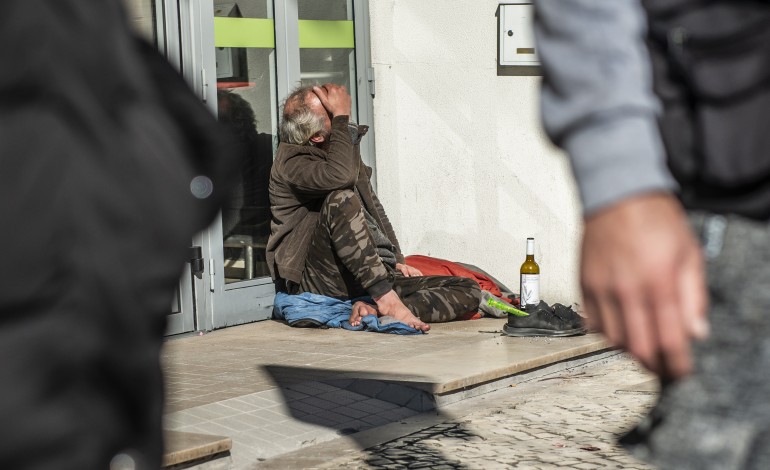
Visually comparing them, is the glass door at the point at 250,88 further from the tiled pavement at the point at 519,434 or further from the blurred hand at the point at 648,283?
the blurred hand at the point at 648,283

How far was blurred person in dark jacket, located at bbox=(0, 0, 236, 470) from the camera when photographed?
115 cm

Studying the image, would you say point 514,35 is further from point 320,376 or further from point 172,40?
point 320,376

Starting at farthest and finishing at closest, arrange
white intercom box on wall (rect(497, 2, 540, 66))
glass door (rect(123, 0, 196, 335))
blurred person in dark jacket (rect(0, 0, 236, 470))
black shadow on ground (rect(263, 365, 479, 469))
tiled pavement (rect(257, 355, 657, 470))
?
white intercom box on wall (rect(497, 2, 540, 66)) < glass door (rect(123, 0, 196, 335)) < black shadow on ground (rect(263, 365, 479, 469)) < tiled pavement (rect(257, 355, 657, 470)) < blurred person in dark jacket (rect(0, 0, 236, 470))

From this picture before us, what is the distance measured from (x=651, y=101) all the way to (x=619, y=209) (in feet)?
0.51

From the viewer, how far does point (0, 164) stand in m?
1.15

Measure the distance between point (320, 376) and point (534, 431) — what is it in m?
1.12

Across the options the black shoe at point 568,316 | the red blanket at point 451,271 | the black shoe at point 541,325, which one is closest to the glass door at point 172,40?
the red blanket at point 451,271

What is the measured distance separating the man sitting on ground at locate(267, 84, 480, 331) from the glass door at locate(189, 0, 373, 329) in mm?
195

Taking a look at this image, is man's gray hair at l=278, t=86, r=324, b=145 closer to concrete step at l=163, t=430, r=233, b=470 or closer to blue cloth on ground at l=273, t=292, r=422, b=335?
blue cloth on ground at l=273, t=292, r=422, b=335

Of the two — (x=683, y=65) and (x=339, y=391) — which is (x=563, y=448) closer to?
(x=339, y=391)

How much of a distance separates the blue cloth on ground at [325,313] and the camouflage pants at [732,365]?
227 inches

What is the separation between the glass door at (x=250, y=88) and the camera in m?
7.44

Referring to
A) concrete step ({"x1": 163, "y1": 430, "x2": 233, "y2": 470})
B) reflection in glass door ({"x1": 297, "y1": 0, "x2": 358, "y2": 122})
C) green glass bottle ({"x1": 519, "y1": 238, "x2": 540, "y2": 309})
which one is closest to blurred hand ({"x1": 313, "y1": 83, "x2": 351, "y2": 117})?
reflection in glass door ({"x1": 297, "y1": 0, "x2": 358, "y2": 122})

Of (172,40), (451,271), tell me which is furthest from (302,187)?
(451,271)
